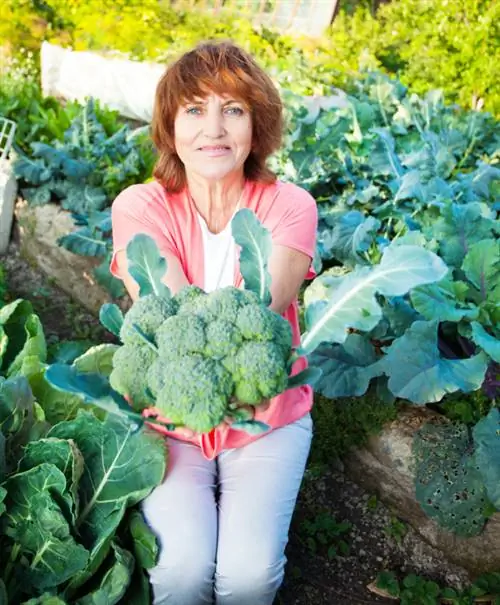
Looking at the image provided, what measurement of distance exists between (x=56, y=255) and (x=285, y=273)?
2.02m

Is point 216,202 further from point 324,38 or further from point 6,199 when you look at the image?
point 324,38

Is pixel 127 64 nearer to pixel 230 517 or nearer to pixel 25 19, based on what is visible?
pixel 25 19

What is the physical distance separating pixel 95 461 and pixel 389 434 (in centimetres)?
108

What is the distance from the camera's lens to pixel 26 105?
4160 mm

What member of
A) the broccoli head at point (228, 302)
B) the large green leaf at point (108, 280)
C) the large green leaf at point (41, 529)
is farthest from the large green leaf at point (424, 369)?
the large green leaf at point (108, 280)

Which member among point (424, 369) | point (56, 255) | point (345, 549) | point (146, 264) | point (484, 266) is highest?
point (146, 264)

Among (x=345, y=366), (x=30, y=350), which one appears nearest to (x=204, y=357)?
(x=30, y=350)

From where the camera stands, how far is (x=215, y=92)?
1857 mm

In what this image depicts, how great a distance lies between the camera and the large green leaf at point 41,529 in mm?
1677

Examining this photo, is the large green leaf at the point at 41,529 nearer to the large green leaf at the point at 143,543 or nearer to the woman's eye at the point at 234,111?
the large green leaf at the point at 143,543

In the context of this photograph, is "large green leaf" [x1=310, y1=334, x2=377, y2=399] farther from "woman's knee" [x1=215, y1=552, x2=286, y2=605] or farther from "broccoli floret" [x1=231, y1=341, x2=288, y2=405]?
"broccoli floret" [x1=231, y1=341, x2=288, y2=405]

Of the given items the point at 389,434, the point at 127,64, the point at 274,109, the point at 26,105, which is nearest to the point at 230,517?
the point at 389,434

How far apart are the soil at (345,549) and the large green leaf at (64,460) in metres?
0.83

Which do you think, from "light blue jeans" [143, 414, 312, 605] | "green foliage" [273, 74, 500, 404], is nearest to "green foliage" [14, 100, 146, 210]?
"green foliage" [273, 74, 500, 404]
